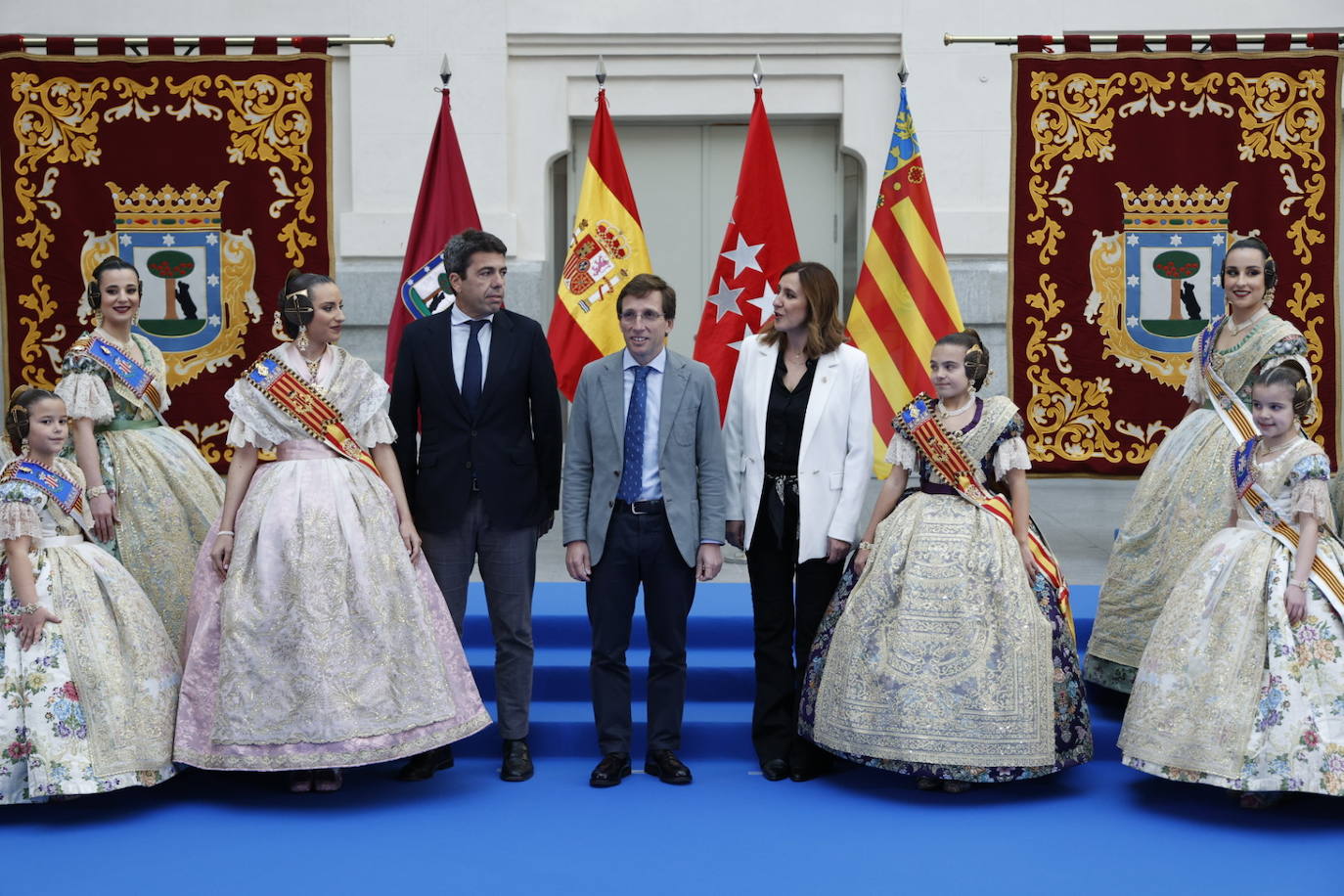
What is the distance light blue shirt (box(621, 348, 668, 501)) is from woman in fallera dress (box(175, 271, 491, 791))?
2.41 feet

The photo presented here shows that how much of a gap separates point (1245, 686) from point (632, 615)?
1.83m

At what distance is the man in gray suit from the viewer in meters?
4.57

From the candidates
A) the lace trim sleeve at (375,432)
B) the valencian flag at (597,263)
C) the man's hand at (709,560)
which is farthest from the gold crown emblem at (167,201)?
the man's hand at (709,560)

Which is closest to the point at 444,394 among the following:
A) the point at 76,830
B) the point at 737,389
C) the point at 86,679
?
the point at 737,389

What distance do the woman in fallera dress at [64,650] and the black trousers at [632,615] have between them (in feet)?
4.30

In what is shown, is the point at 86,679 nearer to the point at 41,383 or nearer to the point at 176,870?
the point at 176,870

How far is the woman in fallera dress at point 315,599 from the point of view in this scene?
4277 mm

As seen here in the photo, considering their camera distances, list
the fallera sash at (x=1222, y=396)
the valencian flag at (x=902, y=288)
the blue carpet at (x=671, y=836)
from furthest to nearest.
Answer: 1. the valencian flag at (x=902, y=288)
2. the fallera sash at (x=1222, y=396)
3. the blue carpet at (x=671, y=836)

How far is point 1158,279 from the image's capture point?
6.79m

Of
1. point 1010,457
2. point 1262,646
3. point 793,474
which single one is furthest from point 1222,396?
point 793,474

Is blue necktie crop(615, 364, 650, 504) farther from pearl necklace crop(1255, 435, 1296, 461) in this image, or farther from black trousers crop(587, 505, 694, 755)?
pearl necklace crop(1255, 435, 1296, 461)

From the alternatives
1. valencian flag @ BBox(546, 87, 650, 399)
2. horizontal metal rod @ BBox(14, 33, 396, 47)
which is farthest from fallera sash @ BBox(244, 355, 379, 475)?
horizontal metal rod @ BBox(14, 33, 396, 47)

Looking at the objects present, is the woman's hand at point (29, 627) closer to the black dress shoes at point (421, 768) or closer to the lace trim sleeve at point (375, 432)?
the lace trim sleeve at point (375, 432)

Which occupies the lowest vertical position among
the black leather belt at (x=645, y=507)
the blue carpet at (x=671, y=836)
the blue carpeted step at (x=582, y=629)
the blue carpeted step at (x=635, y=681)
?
the blue carpet at (x=671, y=836)
